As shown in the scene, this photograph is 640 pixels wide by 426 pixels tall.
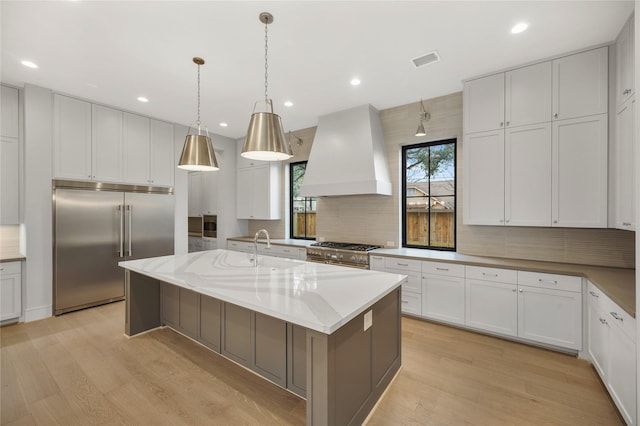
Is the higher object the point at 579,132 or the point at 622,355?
the point at 579,132

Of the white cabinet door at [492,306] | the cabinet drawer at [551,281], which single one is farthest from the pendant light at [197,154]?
the cabinet drawer at [551,281]

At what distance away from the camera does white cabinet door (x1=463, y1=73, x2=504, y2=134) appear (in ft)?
9.98

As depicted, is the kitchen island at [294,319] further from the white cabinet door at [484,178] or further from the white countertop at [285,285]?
the white cabinet door at [484,178]

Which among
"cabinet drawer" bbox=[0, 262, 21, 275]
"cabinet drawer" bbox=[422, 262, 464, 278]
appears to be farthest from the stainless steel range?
"cabinet drawer" bbox=[0, 262, 21, 275]

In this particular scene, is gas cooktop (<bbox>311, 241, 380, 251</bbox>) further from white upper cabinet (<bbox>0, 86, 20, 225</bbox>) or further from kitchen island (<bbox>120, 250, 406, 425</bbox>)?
white upper cabinet (<bbox>0, 86, 20, 225</bbox>)

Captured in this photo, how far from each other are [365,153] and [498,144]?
161 cm

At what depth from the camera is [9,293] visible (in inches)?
128

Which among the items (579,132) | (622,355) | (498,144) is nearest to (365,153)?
(498,144)

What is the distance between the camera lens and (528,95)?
9.45 ft

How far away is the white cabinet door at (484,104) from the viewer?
3.04 metres

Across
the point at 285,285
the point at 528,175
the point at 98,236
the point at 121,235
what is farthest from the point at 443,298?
the point at 98,236

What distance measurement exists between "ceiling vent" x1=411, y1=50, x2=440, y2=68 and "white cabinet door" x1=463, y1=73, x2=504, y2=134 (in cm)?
74

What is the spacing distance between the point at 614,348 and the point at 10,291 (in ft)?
19.8

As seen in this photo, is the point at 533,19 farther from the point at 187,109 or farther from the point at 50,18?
the point at 187,109
